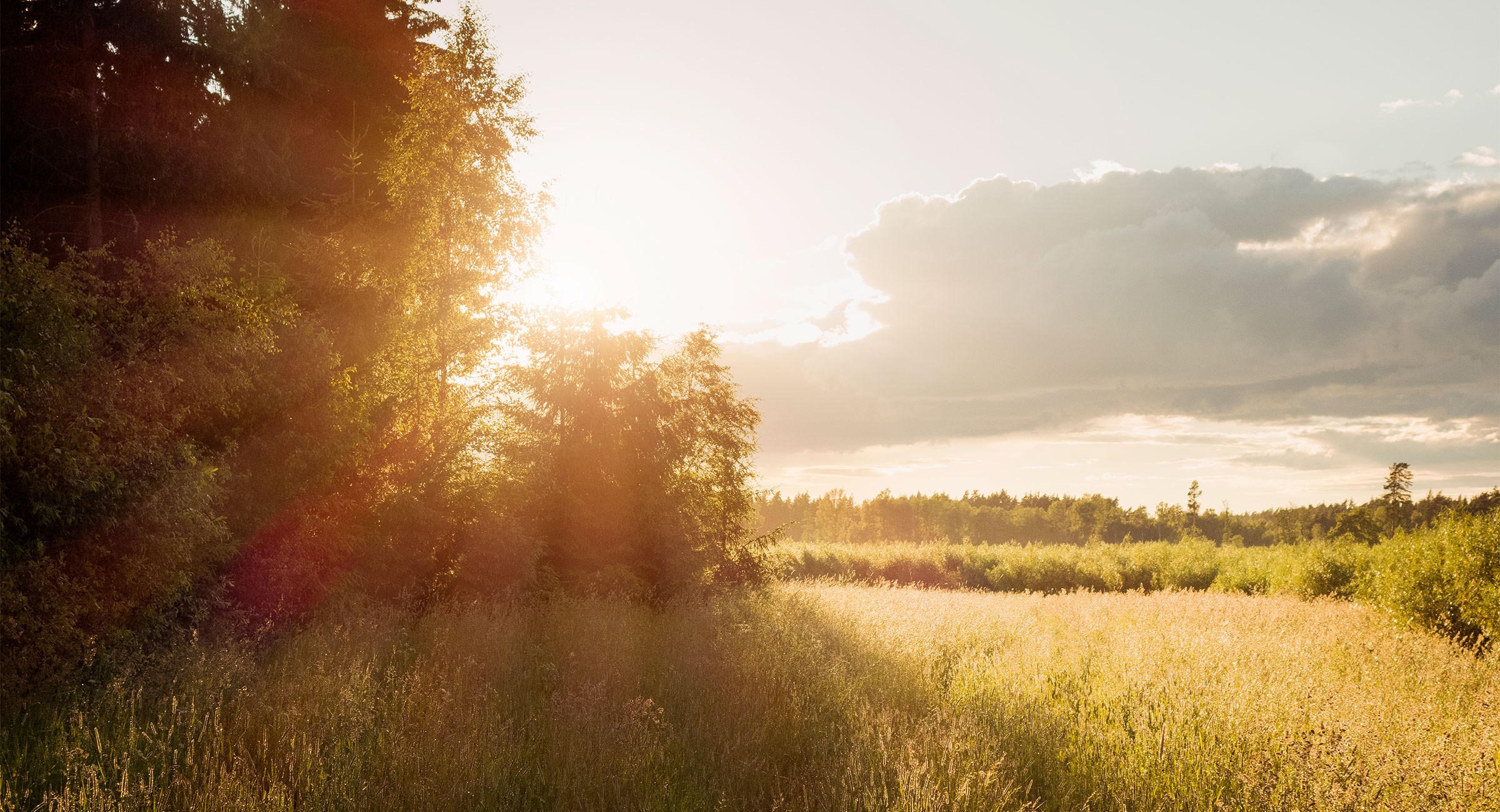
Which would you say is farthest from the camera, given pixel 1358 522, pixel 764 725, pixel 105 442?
pixel 1358 522

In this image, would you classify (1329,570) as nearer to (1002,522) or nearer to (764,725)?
(764,725)

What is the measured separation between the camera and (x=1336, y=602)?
2056cm

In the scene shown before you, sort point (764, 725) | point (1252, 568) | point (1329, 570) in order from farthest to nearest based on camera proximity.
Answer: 1. point (1252, 568)
2. point (1329, 570)
3. point (764, 725)

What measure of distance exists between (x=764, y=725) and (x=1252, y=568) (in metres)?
32.5

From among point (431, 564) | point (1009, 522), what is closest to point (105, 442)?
point (431, 564)

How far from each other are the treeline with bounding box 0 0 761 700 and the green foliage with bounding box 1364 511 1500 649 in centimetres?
1447

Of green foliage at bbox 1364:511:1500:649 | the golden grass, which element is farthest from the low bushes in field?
the golden grass

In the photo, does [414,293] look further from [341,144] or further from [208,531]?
[208,531]

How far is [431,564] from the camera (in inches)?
531

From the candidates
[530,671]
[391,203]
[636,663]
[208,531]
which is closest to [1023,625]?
[636,663]

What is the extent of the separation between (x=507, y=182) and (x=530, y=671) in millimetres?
11277

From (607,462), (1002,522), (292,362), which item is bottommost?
(1002,522)

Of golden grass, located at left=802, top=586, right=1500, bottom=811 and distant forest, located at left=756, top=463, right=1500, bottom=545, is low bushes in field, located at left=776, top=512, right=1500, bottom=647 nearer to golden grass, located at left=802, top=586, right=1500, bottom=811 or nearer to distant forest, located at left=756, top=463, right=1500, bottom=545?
golden grass, located at left=802, top=586, right=1500, bottom=811

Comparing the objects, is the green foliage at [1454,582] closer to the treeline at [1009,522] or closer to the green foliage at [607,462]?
the green foliage at [607,462]
